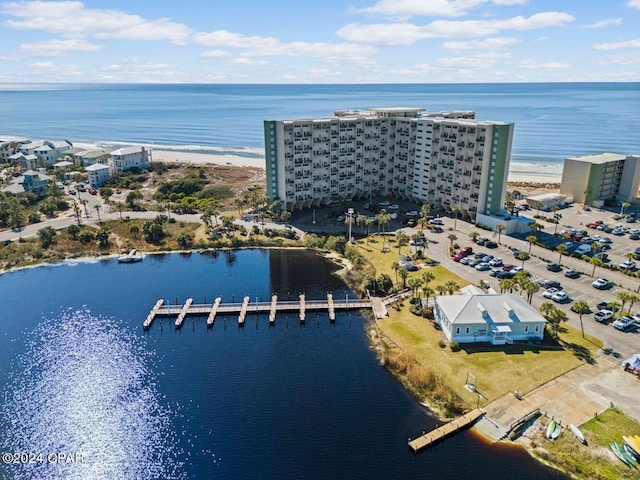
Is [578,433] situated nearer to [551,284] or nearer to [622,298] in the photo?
[622,298]

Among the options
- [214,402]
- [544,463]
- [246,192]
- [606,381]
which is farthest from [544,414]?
[246,192]

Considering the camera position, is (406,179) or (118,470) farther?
(406,179)

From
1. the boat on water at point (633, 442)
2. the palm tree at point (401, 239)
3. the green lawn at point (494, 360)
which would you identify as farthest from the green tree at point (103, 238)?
the boat on water at point (633, 442)

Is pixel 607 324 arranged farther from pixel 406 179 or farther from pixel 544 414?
pixel 406 179

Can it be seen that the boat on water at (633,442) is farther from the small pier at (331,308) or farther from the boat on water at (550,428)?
the small pier at (331,308)

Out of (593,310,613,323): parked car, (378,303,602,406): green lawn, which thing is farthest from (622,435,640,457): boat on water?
(593,310,613,323): parked car

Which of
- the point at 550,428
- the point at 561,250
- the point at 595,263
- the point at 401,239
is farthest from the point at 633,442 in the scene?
the point at 401,239

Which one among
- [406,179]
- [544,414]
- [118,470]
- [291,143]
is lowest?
[118,470]
